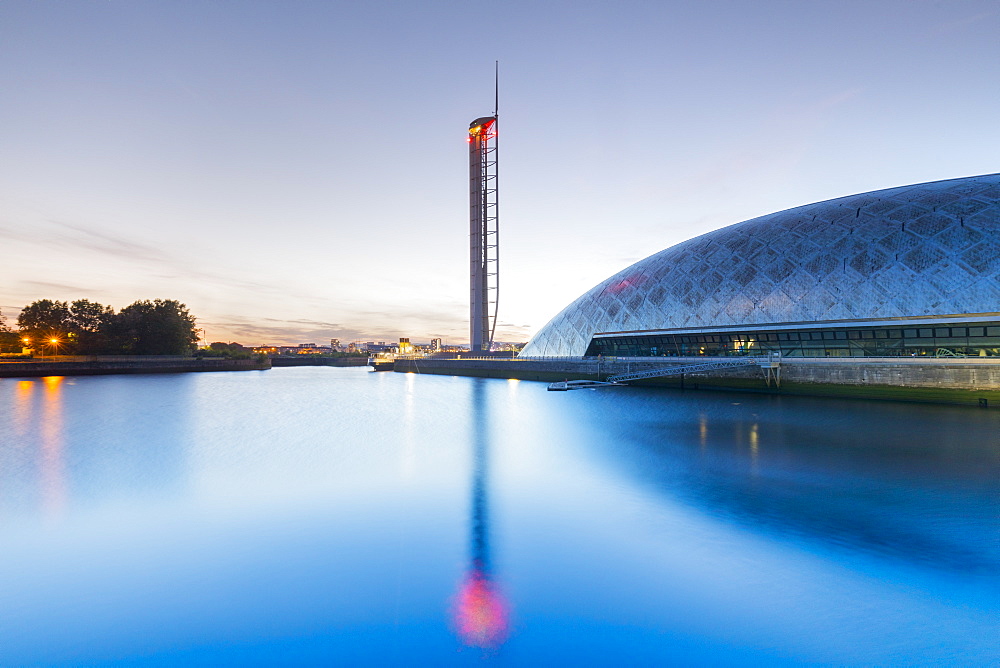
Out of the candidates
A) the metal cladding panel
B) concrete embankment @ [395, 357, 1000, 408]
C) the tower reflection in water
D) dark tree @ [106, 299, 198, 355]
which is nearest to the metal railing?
concrete embankment @ [395, 357, 1000, 408]

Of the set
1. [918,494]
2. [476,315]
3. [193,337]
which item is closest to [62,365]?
[193,337]

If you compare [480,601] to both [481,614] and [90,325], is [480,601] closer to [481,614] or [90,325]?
[481,614]

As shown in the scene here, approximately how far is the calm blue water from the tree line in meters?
76.3

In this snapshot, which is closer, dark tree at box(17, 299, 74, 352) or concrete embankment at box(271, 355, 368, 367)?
dark tree at box(17, 299, 74, 352)

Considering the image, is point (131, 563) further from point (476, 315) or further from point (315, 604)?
point (476, 315)

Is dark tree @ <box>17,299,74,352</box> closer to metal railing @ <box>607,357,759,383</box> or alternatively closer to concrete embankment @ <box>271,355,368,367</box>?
concrete embankment @ <box>271,355,368,367</box>

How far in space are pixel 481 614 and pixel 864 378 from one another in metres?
31.8

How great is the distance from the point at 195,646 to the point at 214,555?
302 cm

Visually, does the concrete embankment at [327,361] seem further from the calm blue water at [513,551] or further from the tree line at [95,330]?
the calm blue water at [513,551]

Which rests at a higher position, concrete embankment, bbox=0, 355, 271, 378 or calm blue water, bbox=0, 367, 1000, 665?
concrete embankment, bbox=0, 355, 271, 378

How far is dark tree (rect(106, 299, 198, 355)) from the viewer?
265ft

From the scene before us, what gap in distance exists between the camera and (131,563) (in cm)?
779

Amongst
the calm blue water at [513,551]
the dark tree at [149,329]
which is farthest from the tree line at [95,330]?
the calm blue water at [513,551]

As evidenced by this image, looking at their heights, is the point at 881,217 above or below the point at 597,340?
above
